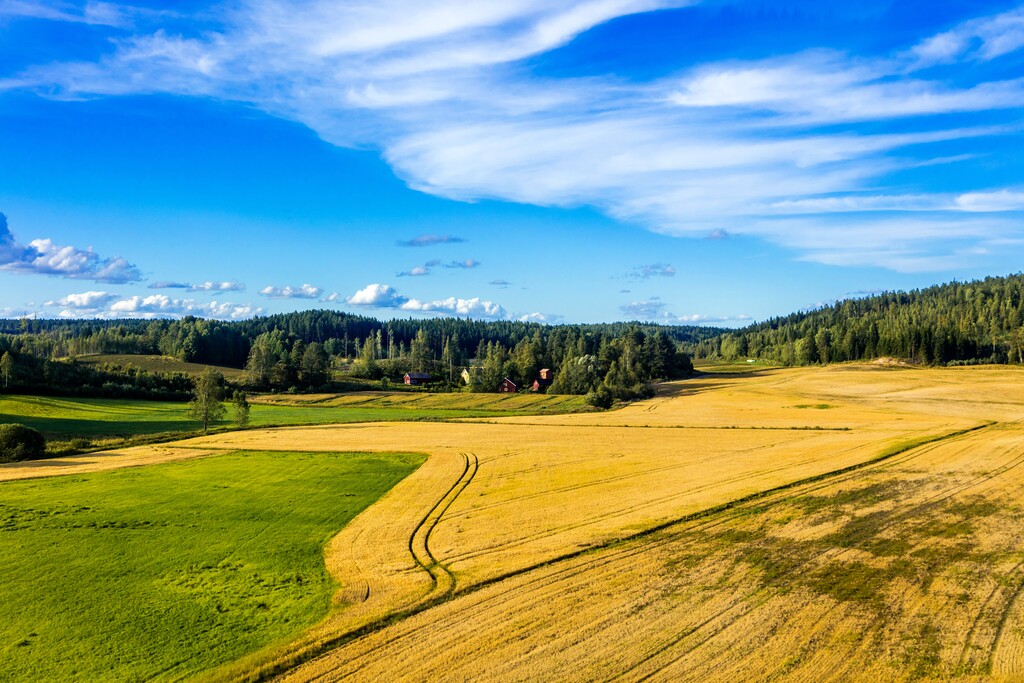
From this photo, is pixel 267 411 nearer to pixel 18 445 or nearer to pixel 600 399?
pixel 600 399

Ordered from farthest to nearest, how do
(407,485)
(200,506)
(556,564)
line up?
1. (407,485)
2. (200,506)
3. (556,564)

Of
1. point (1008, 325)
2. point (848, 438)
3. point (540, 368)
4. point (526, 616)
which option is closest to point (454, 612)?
point (526, 616)

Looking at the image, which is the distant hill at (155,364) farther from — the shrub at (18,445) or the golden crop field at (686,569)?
the golden crop field at (686,569)

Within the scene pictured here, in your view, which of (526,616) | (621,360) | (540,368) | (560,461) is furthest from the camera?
(540,368)

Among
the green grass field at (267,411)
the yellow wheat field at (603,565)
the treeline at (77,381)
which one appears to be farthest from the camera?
the treeline at (77,381)

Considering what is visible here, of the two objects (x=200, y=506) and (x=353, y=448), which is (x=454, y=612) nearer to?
(x=200, y=506)

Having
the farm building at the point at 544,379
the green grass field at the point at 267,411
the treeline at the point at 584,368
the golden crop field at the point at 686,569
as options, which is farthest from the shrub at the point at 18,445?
the farm building at the point at 544,379

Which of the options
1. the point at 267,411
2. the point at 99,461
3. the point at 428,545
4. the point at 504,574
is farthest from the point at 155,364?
the point at 504,574
